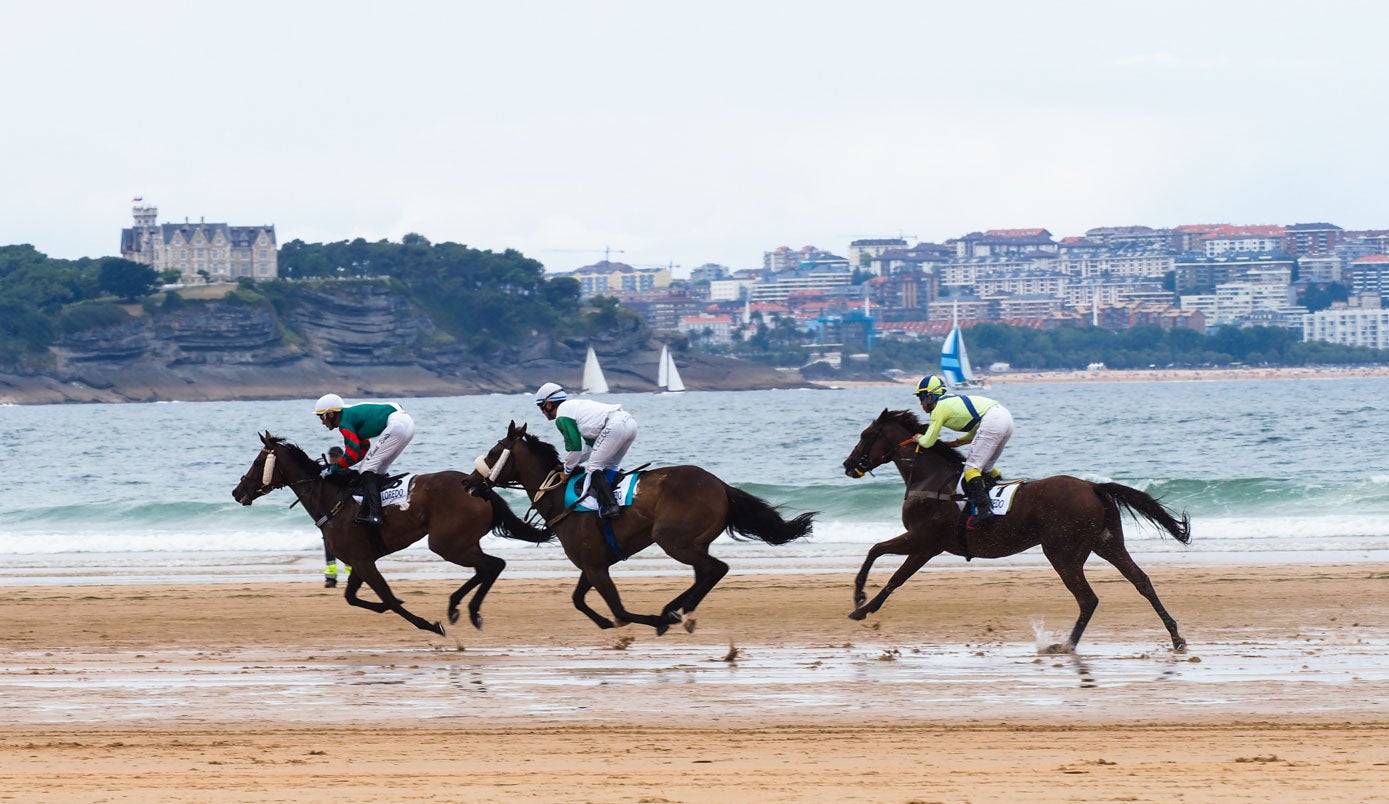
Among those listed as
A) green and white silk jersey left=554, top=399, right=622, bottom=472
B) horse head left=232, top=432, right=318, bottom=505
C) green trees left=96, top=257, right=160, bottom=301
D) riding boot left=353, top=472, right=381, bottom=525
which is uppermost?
green trees left=96, top=257, right=160, bottom=301

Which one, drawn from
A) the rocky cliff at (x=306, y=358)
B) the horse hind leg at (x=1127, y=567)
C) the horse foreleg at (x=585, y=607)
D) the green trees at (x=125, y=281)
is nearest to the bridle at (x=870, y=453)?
the horse hind leg at (x=1127, y=567)

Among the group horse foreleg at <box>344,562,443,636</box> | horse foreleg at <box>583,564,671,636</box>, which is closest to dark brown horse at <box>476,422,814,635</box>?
horse foreleg at <box>583,564,671,636</box>

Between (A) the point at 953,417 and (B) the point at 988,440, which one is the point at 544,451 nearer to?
(A) the point at 953,417

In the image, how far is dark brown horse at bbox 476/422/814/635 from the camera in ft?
45.3

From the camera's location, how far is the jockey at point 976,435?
13.8 m

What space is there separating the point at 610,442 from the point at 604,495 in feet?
1.32

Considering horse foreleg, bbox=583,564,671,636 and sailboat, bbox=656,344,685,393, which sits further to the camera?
sailboat, bbox=656,344,685,393

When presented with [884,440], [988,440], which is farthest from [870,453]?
[988,440]

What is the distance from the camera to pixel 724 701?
10953 millimetres

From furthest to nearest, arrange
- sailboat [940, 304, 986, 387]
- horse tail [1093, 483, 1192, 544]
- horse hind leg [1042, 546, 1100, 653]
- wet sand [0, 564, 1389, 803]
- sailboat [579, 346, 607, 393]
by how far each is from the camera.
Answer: sailboat [579, 346, 607, 393] < sailboat [940, 304, 986, 387] < horse tail [1093, 483, 1192, 544] < horse hind leg [1042, 546, 1100, 653] < wet sand [0, 564, 1389, 803]

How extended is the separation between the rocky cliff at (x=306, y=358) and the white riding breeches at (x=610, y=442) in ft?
458

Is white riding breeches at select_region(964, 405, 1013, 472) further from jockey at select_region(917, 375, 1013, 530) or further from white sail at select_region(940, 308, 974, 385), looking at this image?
white sail at select_region(940, 308, 974, 385)

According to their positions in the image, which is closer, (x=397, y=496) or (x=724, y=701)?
(x=724, y=701)

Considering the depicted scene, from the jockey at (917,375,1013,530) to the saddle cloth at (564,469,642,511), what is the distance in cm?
223
